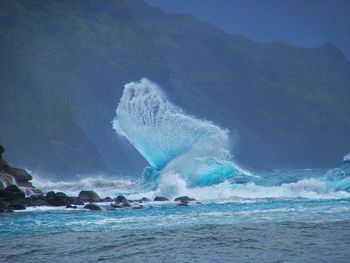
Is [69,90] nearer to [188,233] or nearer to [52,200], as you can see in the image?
[52,200]

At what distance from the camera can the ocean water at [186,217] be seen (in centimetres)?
1456

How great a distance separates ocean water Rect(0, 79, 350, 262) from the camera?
1456 centimetres

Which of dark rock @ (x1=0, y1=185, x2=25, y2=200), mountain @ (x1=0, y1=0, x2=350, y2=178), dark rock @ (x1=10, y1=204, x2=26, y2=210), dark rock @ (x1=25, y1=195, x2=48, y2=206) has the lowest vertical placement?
dark rock @ (x1=10, y1=204, x2=26, y2=210)

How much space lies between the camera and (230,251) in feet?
47.9

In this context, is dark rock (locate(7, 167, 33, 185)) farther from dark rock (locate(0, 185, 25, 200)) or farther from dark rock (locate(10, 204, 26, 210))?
dark rock (locate(10, 204, 26, 210))

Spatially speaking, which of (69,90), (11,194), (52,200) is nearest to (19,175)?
(11,194)

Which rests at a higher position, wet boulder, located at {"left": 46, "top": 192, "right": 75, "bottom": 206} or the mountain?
the mountain

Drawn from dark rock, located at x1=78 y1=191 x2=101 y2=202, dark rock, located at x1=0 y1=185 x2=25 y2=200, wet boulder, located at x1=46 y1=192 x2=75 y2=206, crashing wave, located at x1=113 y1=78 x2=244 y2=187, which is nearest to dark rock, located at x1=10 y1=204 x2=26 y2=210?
wet boulder, located at x1=46 y1=192 x2=75 y2=206

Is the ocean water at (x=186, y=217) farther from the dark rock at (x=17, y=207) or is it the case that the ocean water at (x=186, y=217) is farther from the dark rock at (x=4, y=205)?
the dark rock at (x=4, y=205)

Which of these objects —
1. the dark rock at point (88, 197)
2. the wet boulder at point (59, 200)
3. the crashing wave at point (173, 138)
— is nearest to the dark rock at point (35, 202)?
the wet boulder at point (59, 200)

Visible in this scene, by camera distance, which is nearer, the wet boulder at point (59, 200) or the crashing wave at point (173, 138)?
the wet boulder at point (59, 200)

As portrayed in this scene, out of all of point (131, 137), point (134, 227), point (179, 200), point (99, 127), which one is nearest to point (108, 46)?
point (99, 127)

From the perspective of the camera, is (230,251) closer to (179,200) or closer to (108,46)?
(179,200)

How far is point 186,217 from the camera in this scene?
24281mm
